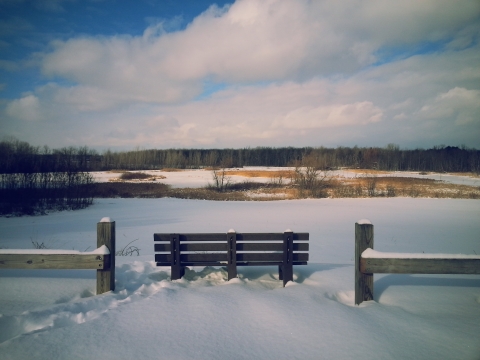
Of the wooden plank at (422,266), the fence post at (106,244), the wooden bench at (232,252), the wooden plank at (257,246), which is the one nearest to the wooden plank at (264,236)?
the wooden bench at (232,252)

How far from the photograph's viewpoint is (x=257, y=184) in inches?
1607

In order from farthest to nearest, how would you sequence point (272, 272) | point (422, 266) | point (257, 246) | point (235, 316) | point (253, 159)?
point (253, 159) → point (272, 272) → point (257, 246) → point (422, 266) → point (235, 316)

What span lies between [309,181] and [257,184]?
10.1 meters

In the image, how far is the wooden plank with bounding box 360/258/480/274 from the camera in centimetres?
422

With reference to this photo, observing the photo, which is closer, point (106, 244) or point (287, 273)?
point (106, 244)

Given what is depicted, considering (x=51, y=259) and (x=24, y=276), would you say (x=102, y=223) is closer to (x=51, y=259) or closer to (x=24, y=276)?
(x=51, y=259)

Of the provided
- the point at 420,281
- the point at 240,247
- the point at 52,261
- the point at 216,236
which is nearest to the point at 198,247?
the point at 216,236

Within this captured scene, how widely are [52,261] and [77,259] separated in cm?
34

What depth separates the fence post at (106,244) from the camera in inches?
189

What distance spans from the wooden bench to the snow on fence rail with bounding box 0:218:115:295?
3.30 ft

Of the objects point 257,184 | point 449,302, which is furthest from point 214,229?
point 257,184

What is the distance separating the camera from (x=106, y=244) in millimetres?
4816

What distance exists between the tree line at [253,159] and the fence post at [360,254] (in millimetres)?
25327

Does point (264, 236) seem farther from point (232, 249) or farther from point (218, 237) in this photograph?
point (218, 237)
